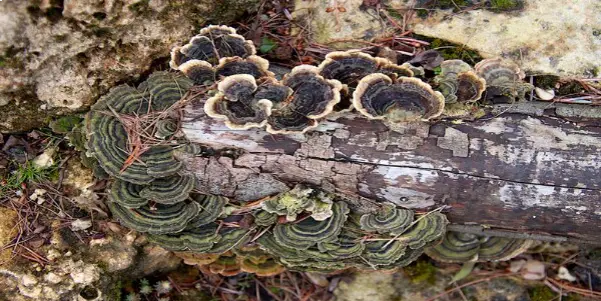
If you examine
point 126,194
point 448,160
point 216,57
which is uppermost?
point 216,57

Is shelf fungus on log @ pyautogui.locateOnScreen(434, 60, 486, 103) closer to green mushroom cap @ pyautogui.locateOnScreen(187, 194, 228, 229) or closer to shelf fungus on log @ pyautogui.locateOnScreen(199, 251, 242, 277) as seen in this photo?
A: green mushroom cap @ pyautogui.locateOnScreen(187, 194, 228, 229)

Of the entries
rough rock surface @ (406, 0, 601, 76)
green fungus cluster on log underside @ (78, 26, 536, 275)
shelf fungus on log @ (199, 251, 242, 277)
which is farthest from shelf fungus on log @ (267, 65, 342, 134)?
shelf fungus on log @ (199, 251, 242, 277)

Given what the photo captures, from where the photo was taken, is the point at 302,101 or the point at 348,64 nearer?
the point at 302,101

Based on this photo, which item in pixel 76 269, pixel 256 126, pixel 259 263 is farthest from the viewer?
pixel 259 263

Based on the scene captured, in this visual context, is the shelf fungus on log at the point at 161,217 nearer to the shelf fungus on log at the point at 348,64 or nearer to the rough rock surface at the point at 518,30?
the shelf fungus on log at the point at 348,64

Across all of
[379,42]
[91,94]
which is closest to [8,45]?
[91,94]

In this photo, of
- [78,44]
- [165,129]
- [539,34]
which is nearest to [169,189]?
[165,129]

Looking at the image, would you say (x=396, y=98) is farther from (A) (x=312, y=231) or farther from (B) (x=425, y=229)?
(A) (x=312, y=231)
